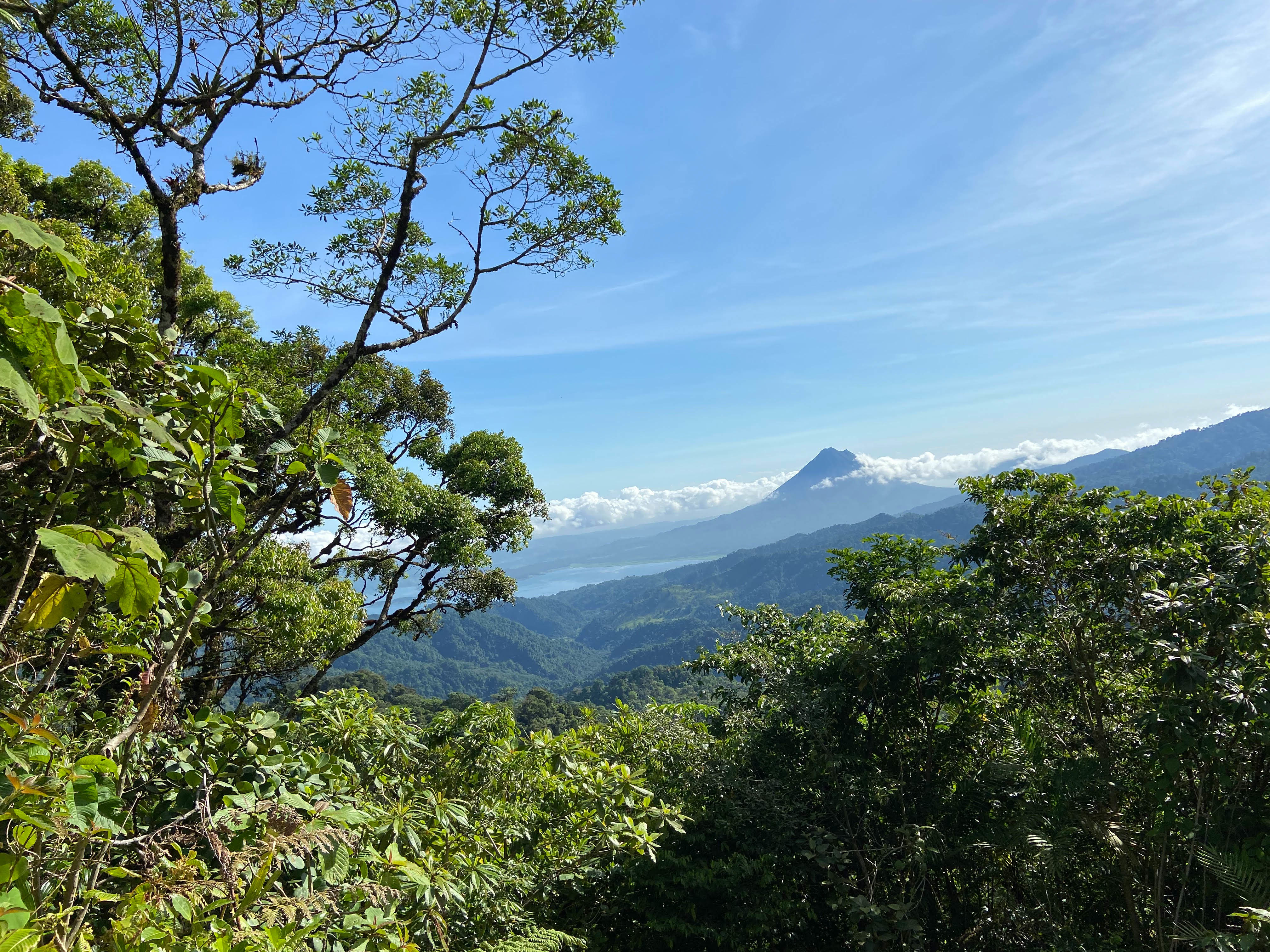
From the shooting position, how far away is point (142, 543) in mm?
978

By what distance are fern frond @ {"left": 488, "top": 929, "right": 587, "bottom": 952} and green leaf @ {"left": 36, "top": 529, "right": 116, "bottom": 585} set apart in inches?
72.0

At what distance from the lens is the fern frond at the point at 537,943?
6.62 feet

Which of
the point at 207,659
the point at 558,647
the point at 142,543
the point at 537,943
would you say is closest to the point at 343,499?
the point at 142,543

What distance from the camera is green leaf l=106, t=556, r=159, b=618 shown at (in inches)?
37.0

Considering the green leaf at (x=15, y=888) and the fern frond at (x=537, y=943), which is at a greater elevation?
the green leaf at (x=15, y=888)

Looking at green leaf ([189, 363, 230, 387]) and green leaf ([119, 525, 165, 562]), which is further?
green leaf ([189, 363, 230, 387])

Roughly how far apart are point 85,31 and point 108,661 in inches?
229

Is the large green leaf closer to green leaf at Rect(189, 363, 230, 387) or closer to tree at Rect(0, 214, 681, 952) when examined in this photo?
tree at Rect(0, 214, 681, 952)

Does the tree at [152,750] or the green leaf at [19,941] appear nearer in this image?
the green leaf at [19,941]

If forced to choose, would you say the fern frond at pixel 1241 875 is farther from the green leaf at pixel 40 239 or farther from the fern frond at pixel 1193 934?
the green leaf at pixel 40 239

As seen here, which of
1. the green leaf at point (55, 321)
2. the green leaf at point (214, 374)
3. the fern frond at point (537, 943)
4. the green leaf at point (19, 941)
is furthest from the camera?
the fern frond at point (537, 943)

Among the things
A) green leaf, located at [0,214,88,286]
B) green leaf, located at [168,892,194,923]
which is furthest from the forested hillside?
green leaf, located at [0,214,88,286]

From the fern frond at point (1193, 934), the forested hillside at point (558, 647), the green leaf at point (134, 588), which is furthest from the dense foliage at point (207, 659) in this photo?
the forested hillside at point (558, 647)

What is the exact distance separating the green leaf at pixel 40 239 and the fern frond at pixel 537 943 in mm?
2189
